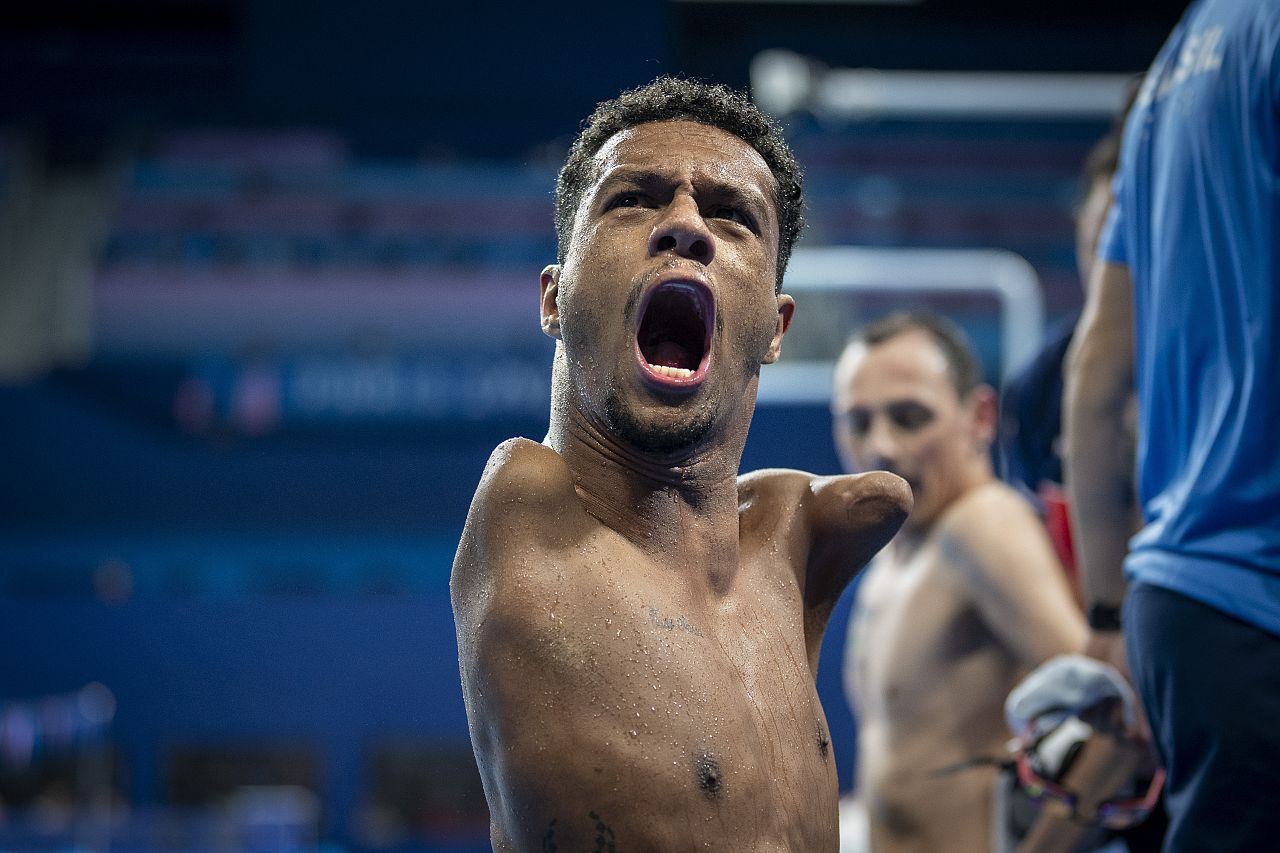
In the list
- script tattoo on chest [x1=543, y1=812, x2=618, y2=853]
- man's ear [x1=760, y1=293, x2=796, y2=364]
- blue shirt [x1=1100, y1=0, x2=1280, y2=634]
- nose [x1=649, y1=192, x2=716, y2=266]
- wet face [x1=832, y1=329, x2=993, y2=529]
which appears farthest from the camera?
wet face [x1=832, y1=329, x2=993, y2=529]

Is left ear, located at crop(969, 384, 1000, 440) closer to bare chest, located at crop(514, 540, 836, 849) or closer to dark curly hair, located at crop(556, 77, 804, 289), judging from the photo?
dark curly hair, located at crop(556, 77, 804, 289)

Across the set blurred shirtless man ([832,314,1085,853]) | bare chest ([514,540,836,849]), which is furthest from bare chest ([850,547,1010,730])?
bare chest ([514,540,836,849])

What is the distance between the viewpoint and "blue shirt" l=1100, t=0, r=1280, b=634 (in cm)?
140

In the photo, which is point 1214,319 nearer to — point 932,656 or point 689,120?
point 689,120

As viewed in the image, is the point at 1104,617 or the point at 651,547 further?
the point at 1104,617

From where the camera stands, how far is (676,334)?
47.9 inches

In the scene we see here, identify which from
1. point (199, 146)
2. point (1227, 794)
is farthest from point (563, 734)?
point (199, 146)

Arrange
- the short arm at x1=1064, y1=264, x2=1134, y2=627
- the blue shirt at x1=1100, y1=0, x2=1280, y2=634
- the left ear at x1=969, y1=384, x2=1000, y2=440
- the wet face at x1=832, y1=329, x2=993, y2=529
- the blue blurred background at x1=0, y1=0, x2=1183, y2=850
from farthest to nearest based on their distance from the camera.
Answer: the blue blurred background at x1=0, y1=0, x2=1183, y2=850 < the left ear at x1=969, y1=384, x2=1000, y2=440 < the wet face at x1=832, y1=329, x2=993, y2=529 < the short arm at x1=1064, y1=264, x2=1134, y2=627 < the blue shirt at x1=1100, y1=0, x2=1280, y2=634

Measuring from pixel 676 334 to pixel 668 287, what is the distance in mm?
74

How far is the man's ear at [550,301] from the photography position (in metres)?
1.26

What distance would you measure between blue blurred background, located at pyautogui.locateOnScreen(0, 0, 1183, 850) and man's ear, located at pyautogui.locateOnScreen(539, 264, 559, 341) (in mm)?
516

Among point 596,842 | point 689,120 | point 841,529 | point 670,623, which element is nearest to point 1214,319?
point 841,529

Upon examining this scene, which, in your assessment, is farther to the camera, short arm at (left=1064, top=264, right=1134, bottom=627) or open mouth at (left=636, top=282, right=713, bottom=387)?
short arm at (left=1064, top=264, right=1134, bottom=627)

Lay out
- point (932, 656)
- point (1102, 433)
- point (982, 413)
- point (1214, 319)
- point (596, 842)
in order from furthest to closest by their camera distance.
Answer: point (982, 413) < point (932, 656) < point (1102, 433) < point (1214, 319) < point (596, 842)
